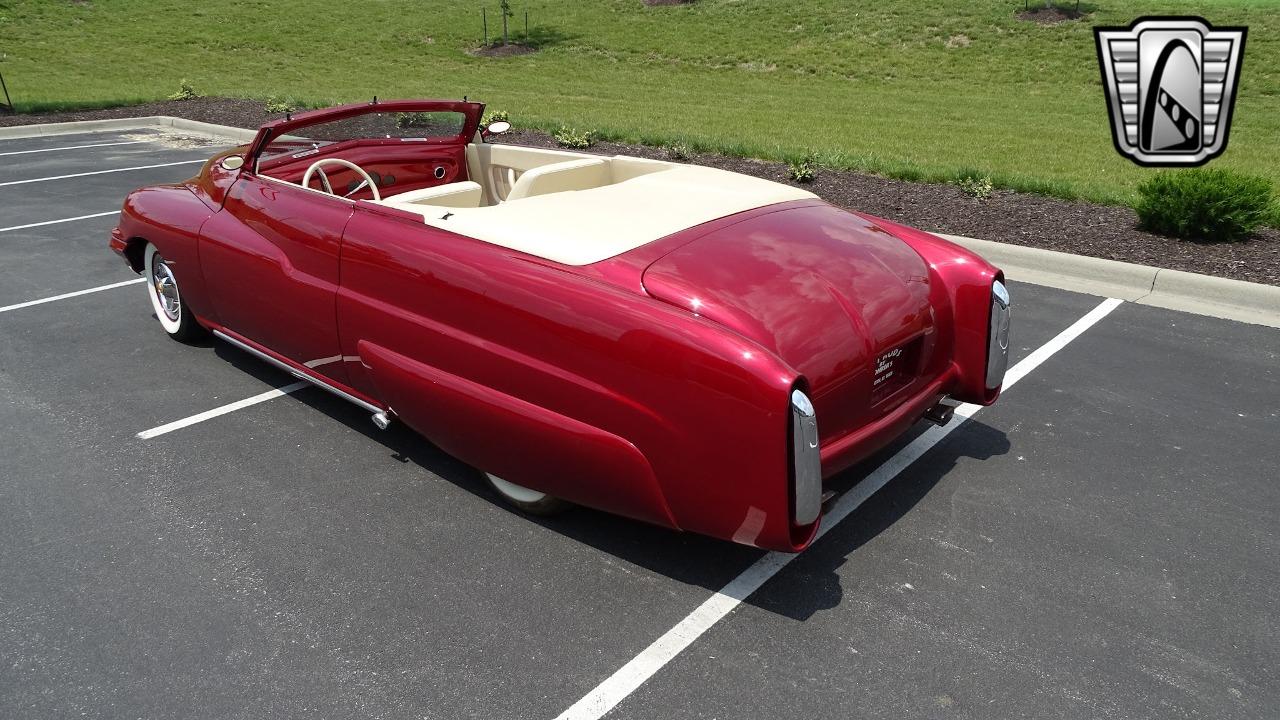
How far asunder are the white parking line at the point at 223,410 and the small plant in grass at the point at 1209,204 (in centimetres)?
638

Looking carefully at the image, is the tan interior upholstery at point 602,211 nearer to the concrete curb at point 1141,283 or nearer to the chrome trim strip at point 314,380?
the chrome trim strip at point 314,380

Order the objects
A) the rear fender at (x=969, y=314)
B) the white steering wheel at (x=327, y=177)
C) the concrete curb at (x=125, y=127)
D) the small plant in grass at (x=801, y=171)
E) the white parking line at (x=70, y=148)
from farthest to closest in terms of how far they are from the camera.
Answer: the concrete curb at (x=125, y=127) → the white parking line at (x=70, y=148) → the small plant in grass at (x=801, y=171) → the white steering wheel at (x=327, y=177) → the rear fender at (x=969, y=314)

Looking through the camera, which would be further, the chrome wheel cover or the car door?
the chrome wheel cover

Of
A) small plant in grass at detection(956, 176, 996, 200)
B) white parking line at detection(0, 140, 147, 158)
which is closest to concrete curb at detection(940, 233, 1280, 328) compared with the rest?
small plant in grass at detection(956, 176, 996, 200)

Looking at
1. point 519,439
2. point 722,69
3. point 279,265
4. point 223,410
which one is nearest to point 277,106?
point 223,410

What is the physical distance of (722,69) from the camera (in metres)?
26.5

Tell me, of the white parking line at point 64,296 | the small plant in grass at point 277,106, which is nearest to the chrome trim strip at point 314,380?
the white parking line at point 64,296

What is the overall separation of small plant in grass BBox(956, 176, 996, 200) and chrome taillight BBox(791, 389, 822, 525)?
21.0ft

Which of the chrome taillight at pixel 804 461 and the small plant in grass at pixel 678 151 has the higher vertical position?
the small plant in grass at pixel 678 151

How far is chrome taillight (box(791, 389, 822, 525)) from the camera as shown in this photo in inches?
105

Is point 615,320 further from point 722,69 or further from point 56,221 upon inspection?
point 722,69

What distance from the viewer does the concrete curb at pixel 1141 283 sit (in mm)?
5793

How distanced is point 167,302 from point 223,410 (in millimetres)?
1253

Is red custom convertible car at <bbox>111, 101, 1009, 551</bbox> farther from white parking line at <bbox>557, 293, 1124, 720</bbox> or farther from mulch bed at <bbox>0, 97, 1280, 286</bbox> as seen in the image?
mulch bed at <bbox>0, 97, 1280, 286</bbox>
